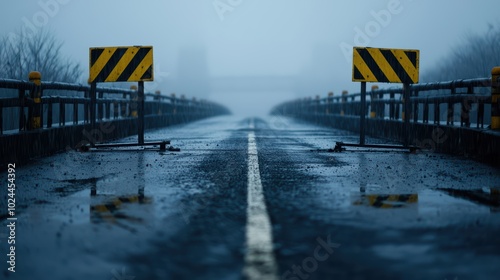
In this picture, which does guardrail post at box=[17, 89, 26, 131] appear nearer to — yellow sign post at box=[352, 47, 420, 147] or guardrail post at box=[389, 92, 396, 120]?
yellow sign post at box=[352, 47, 420, 147]

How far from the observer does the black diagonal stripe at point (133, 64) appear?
13078 mm

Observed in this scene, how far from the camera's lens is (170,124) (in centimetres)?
3123

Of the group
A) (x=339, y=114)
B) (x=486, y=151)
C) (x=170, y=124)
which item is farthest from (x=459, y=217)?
(x=170, y=124)

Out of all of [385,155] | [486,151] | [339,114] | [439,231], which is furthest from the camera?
[339,114]

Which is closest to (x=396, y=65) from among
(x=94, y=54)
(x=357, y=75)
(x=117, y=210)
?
(x=357, y=75)

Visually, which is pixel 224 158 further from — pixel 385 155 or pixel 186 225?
pixel 186 225

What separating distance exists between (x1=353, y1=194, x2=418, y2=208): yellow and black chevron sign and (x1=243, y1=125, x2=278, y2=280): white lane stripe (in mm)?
976

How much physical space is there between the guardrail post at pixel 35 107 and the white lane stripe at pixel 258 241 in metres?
5.50

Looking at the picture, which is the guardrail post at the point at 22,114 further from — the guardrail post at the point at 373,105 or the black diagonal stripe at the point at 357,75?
the guardrail post at the point at 373,105

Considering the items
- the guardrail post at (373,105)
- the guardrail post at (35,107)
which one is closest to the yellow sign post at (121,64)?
the guardrail post at (35,107)

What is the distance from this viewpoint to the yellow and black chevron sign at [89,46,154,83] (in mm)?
13133

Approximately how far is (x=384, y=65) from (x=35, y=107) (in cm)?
637

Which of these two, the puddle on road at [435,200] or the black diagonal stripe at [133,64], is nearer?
the puddle on road at [435,200]

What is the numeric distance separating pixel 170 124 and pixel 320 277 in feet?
91.0
